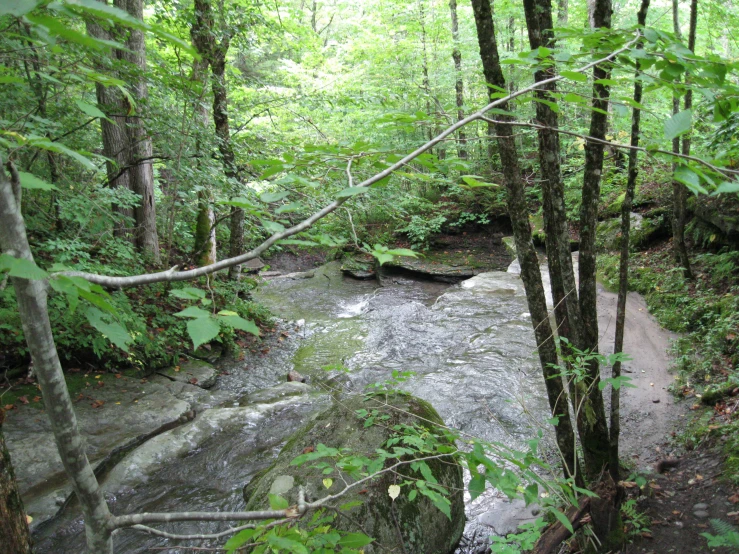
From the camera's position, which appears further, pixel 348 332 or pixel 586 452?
pixel 348 332

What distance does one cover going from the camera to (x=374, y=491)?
10.6 feet

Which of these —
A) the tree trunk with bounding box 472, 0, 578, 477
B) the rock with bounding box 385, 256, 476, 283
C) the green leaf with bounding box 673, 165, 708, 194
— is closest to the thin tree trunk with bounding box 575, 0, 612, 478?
the tree trunk with bounding box 472, 0, 578, 477

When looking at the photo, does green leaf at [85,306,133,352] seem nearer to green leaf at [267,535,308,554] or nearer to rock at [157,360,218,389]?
green leaf at [267,535,308,554]

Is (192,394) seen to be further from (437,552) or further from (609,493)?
(609,493)

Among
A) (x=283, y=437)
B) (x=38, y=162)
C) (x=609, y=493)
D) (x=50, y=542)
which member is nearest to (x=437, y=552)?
(x=609, y=493)

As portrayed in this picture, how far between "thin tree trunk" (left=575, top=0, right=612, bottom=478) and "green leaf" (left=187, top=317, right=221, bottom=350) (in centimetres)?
293

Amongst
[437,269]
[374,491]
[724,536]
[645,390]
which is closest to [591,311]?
[724,536]

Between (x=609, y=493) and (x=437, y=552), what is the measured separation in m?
1.40

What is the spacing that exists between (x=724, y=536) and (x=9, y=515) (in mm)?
3860

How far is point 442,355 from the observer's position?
7324 millimetres

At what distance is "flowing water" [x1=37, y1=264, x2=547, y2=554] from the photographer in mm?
4035

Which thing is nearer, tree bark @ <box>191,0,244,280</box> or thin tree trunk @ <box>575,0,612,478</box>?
thin tree trunk @ <box>575,0,612,478</box>

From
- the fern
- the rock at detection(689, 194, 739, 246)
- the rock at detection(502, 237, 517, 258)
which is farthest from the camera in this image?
the rock at detection(502, 237, 517, 258)

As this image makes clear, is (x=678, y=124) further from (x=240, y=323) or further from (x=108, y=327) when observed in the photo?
(x=108, y=327)
